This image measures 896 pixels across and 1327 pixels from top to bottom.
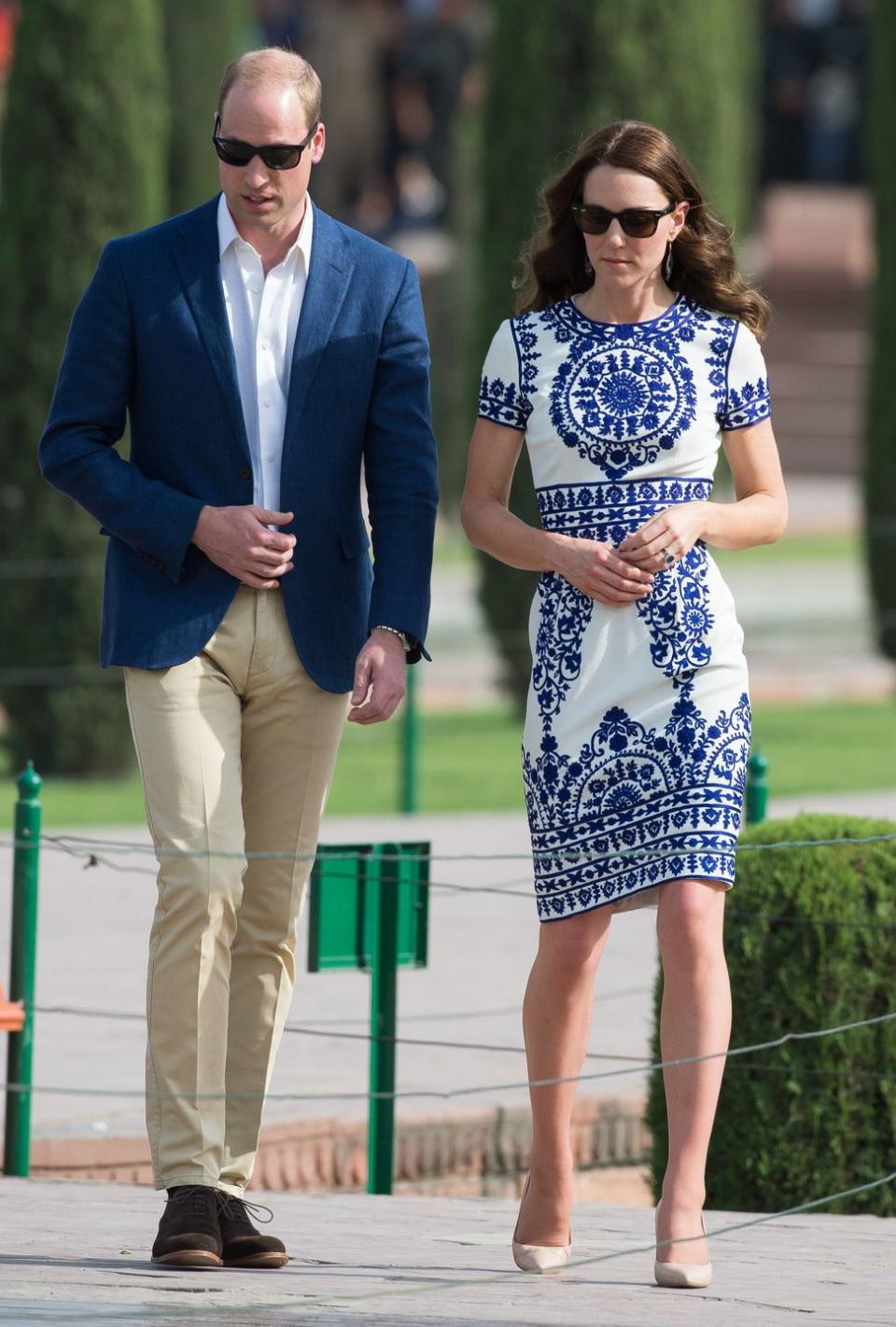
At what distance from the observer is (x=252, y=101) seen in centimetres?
414

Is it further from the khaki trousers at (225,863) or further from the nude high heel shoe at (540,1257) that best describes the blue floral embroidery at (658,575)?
the nude high heel shoe at (540,1257)

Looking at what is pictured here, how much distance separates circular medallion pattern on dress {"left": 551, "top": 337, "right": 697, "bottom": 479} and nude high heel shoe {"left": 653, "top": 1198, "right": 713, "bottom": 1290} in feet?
4.23

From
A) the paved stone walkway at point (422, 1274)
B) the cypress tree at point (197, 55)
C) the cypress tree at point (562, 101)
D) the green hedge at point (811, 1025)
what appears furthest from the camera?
the cypress tree at point (197, 55)

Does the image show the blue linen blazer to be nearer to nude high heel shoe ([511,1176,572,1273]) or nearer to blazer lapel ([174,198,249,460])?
blazer lapel ([174,198,249,460])

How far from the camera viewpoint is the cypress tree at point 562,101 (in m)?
13.7

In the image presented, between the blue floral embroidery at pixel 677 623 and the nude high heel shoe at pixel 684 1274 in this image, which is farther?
the blue floral embroidery at pixel 677 623

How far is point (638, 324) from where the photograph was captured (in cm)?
424

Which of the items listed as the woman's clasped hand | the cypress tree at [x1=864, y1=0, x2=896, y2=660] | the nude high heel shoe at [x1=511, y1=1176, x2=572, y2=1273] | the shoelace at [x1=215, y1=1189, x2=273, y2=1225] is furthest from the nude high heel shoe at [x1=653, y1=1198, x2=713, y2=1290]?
the cypress tree at [x1=864, y1=0, x2=896, y2=660]

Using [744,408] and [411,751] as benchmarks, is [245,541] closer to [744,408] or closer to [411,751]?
[744,408]

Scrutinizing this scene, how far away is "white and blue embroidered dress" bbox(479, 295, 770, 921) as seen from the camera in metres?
4.10

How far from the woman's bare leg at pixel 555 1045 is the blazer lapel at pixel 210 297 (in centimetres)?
98

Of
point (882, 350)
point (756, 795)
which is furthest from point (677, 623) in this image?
point (882, 350)

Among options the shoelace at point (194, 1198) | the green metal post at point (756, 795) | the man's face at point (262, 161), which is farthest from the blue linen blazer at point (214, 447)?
the green metal post at point (756, 795)

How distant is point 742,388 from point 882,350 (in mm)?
11277
